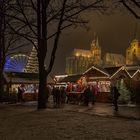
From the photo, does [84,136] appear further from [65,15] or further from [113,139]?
[65,15]

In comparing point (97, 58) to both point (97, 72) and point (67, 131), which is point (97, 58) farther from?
point (67, 131)

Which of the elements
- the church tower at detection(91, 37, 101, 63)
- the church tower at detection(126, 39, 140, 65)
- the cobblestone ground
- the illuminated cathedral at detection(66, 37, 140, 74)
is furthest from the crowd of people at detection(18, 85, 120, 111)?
the church tower at detection(91, 37, 101, 63)

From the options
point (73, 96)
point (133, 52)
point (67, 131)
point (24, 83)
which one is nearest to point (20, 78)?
point (24, 83)

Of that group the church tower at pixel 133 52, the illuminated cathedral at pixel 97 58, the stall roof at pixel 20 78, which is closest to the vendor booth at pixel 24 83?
the stall roof at pixel 20 78

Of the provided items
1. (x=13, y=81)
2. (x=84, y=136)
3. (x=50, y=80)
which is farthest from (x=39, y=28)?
(x=50, y=80)

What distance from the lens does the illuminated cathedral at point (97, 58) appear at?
452ft

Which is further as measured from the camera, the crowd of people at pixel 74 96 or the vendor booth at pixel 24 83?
the vendor booth at pixel 24 83

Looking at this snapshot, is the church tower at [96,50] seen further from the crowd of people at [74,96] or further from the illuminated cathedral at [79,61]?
the crowd of people at [74,96]

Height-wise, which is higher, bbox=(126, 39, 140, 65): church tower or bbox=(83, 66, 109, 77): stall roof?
bbox=(126, 39, 140, 65): church tower

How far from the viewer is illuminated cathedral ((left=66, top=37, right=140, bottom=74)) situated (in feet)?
452

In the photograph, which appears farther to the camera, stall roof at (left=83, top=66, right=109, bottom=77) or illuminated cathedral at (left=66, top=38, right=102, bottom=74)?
illuminated cathedral at (left=66, top=38, right=102, bottom=74)

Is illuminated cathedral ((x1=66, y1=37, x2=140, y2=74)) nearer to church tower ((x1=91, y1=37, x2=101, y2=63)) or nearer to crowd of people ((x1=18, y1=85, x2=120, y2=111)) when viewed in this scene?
church tower ((x1=91, y1=37, x2=101, y2=63))

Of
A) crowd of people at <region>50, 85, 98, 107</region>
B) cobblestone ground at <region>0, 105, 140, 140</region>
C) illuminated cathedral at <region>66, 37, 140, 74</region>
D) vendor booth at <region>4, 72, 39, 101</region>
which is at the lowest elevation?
cobblestone ground at <region>0, 105, 140, 140</region>

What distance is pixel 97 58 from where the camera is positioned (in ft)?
501
